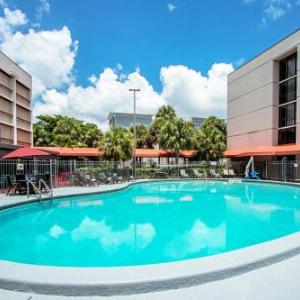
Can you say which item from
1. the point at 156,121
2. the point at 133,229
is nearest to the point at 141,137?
the point at 156,121

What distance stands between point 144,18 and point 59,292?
1690 cm

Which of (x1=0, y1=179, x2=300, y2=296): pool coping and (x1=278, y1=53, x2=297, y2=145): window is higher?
(x1=278, y1=53, x2=297, y2=145): window

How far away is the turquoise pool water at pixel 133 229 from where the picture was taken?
6.60 meters

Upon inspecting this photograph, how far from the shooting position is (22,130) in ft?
109

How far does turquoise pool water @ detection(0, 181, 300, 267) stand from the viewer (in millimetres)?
6602

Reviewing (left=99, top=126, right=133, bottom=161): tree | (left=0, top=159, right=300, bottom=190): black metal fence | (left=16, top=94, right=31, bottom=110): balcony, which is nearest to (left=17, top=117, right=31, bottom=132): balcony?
(left=16, top=94, right=31, bottom=110): balcony

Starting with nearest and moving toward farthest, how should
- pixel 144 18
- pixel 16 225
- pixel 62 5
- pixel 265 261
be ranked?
pixel 265 261 → pixel 16 225 → pixel 62 5 → pixel 144 18

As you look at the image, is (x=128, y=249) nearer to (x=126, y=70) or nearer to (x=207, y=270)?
(x=207, y=270)

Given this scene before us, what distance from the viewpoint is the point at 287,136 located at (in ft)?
93.3

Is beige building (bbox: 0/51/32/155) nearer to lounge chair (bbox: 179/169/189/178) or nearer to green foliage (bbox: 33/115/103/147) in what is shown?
green foliage (bbox: 33/115/103/147)

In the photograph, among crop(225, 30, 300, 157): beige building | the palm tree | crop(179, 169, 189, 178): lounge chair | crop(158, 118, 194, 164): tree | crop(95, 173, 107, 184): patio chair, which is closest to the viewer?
crop(95, 173, 107, 184): patio chair

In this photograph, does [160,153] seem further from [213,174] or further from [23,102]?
[23,102]

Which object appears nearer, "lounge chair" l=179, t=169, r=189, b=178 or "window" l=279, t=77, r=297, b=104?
"window" l=279, t=77, r=297, b=104

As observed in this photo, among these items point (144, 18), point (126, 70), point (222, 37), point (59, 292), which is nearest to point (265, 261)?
point (59, 292)
